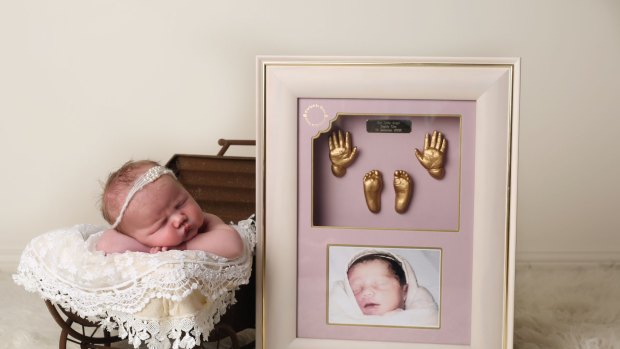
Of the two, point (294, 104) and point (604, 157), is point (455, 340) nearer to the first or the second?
point (294, 104)

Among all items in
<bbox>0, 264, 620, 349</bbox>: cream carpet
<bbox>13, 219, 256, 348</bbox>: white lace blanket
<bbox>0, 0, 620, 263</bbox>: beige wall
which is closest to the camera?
<bbox>13, 219, 256, 348</bbox>: white lace blanket

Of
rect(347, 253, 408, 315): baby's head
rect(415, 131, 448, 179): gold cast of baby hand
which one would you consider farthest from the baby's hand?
rect(415, 131, 448, 179): gold cast of baby hand

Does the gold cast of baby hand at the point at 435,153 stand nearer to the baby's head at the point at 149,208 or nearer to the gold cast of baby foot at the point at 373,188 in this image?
the gold cast of baby foot at the point at 373,188

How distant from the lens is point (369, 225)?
4.51ft

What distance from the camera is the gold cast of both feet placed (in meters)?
1.36

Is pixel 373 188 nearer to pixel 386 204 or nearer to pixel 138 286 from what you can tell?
pixel 386 204

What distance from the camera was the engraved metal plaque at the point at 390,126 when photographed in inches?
52.9

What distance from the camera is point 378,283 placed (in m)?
1.36

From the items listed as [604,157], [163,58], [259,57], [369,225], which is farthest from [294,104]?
[604,157]

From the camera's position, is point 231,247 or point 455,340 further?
point 455,340

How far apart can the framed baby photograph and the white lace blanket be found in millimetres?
184

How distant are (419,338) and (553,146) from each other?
955mm

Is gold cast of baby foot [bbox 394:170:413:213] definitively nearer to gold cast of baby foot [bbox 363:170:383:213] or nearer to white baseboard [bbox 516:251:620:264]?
gold cast of baby foot [bbox 363:170:383:213]

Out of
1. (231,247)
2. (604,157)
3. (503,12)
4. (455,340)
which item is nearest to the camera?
(231,247)
